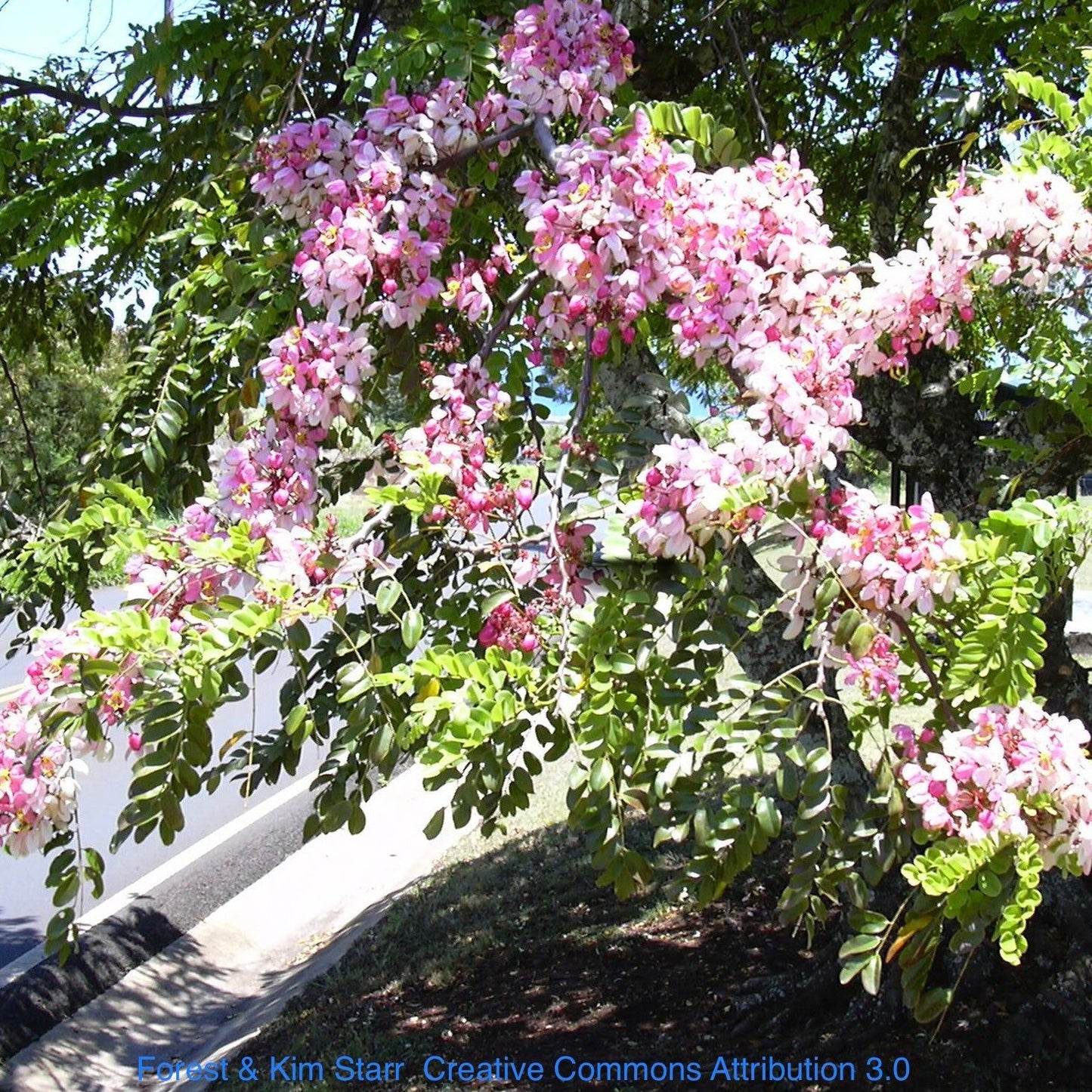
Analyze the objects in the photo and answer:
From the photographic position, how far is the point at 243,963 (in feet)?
21.0

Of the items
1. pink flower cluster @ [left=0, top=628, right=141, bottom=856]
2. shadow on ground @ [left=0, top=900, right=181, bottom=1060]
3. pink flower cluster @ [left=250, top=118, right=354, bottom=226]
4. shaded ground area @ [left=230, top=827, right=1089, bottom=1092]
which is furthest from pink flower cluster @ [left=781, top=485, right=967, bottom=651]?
shadow on ground @ [left=0, top=900, right=181, bottom=1060]

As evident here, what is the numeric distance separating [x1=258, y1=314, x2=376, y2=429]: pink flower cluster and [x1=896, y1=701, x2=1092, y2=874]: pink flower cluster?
1.16 m

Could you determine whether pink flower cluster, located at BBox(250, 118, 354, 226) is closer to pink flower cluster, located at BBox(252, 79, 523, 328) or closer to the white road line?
pink flower cluster, located at BBox(252, 79, 523, 328)

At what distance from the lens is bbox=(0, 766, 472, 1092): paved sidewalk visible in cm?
512

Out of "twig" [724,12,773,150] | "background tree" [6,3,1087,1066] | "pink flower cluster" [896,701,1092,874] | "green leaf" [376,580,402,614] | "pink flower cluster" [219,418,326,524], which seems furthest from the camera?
"twig" [724,12,773,150]

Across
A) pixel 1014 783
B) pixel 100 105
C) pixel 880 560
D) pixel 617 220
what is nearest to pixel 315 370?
pixel 617 220

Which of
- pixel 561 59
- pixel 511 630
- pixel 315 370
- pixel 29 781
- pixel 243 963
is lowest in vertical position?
pixel 243 963

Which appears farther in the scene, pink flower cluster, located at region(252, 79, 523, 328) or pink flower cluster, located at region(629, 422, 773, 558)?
pink flower cluster, located at region(252, 79, 523, 328)

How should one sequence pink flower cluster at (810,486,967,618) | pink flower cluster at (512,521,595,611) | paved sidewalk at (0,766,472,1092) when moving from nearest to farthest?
pink flower cluster at (810,486,967,618), pink flower cluster at (512,521,595,611), paved sidewalk at (0,766,472,1092)

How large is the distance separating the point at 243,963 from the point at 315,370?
5.11 metres

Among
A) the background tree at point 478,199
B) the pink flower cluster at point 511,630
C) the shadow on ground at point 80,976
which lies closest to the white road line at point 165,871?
the shadow on ground at point 80,976

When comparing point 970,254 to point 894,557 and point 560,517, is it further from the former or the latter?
point 560,517

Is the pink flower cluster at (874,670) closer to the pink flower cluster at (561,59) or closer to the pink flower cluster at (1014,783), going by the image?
the pink flower cluster at (1014,783)

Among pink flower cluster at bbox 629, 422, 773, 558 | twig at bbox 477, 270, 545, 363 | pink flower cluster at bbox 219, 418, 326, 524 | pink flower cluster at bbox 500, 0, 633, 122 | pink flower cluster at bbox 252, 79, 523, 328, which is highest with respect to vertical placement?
pink flower cluster at bbox 500, 0, 633, 122
